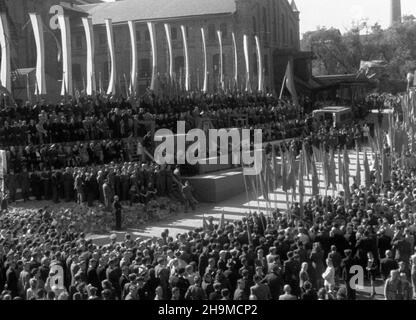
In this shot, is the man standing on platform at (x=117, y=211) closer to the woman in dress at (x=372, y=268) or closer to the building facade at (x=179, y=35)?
the woman in dress at (x=372, y=268)

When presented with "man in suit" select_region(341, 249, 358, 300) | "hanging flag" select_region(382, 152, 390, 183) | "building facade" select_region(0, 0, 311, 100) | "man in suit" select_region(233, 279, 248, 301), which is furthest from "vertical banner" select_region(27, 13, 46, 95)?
"building facade" select_region(0, 0, 311, 100)

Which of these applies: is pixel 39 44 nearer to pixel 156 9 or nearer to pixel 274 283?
pixel 274 283

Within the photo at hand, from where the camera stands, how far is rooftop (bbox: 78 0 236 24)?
5625cm

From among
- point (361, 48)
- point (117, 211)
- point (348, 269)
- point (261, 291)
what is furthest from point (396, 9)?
point (261, 291)

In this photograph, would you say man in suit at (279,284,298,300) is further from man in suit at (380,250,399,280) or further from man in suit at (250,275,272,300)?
man in suit at (380,250,399,280)

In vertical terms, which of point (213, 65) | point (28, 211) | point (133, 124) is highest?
point (213, 65)

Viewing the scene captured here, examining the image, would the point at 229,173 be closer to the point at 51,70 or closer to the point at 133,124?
the point at 133,124

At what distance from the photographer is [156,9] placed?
5925 centimetres

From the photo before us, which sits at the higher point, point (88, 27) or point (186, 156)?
point (88, 27)

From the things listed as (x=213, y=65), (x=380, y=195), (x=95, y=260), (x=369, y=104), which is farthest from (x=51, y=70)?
(x=95, y=260)

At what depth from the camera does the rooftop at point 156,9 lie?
56.2 m

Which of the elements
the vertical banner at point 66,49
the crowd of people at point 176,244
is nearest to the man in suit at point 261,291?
the crowd of people at point 176,244
